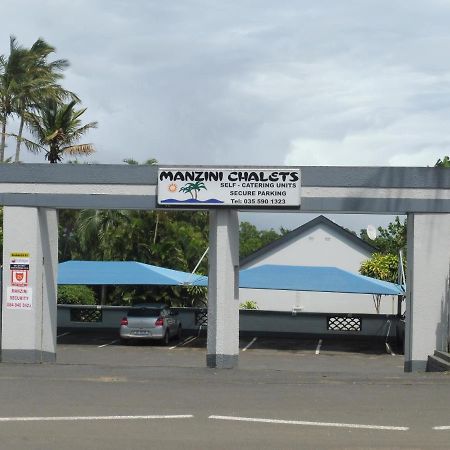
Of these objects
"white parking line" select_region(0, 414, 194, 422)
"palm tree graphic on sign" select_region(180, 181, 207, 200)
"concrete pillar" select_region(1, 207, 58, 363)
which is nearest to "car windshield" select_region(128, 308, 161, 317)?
"concrete pillar" select_region(1, 207, 58, 363)

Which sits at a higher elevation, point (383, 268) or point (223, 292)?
point (383, 268)

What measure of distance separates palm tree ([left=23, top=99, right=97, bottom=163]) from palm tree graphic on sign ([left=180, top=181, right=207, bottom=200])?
22.5m

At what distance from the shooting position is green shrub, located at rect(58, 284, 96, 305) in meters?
38.3

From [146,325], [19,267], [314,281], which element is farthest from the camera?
[314,281]

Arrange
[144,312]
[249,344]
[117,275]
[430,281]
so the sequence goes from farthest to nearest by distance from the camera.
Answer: [117,275]
[144,312]
[249,344]
[430,281]

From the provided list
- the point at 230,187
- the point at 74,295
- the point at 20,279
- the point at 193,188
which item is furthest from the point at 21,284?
the point at 74,295

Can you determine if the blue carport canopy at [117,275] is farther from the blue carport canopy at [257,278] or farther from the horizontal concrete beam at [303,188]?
the horizontal concrete beam at [303,188]

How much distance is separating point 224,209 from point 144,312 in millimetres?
10602

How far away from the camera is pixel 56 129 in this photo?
41375mm

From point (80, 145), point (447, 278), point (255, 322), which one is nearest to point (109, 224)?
point (80, 145)

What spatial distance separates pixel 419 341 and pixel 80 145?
27019mm

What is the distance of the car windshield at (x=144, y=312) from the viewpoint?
28422mm

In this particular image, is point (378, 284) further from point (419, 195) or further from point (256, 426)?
point (256, 426)

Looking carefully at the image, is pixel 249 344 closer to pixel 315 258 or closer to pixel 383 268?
pixel 383 268
